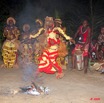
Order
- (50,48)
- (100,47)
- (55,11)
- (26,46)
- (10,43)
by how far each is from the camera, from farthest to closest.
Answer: (55,11) → (100,47) → (26,46) → (10,43) → (50,48)

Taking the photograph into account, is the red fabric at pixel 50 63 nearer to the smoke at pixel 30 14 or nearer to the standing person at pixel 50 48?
the standing person at pixel 50 48

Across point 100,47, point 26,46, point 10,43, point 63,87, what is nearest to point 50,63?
point 63,87

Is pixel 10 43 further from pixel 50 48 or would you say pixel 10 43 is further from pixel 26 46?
pixel 50 48

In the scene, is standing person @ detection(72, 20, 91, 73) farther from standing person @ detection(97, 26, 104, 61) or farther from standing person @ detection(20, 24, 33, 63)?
standing person @ detection(20, 24, 33, 63)

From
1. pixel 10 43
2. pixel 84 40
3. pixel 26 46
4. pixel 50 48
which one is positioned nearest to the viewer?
pixel 50 48

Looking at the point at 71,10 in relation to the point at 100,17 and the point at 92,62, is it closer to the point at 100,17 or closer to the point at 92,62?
the point at 100,17

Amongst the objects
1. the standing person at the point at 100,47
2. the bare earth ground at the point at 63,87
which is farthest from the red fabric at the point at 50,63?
the standing person at the point at 100,47

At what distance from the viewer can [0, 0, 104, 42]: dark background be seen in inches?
421

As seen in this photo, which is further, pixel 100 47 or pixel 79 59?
pixel 100 47

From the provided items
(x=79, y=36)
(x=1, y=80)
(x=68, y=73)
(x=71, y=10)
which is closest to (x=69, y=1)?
(x=71, y=10)

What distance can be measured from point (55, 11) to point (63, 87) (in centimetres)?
372

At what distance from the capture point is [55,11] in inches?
425

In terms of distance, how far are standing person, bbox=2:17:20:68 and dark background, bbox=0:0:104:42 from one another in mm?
1470

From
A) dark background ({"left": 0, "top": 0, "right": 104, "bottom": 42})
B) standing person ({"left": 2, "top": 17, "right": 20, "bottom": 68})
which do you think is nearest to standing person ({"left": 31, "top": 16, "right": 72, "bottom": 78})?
standing person ({"left": 2, "top": 17, "right": 20, "bottom": 68})
